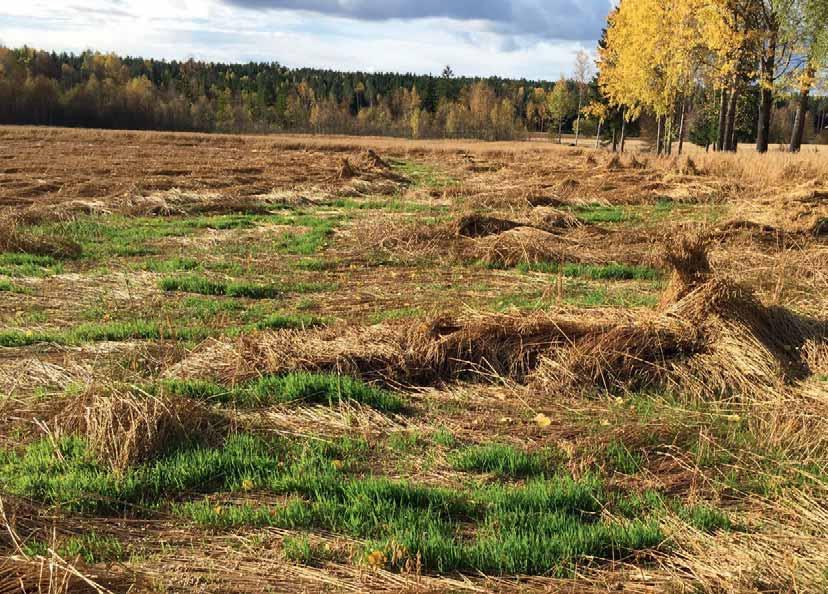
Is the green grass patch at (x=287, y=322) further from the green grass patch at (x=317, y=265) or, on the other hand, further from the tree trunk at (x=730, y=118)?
the tree trunk at (x=730, y=118)

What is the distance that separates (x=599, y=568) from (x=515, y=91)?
142 m

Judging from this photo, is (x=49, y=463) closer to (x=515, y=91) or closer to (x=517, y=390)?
(x=517, y=390)

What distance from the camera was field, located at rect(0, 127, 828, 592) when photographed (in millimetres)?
3482

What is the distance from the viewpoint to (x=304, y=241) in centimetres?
1287

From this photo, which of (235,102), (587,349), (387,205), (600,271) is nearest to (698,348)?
(587,349)

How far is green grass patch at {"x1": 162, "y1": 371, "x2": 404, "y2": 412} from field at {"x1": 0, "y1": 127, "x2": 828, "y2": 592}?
0.02 meters

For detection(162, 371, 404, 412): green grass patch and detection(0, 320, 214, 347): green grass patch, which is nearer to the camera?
detection(162, 371, 404, 412): green grass patch

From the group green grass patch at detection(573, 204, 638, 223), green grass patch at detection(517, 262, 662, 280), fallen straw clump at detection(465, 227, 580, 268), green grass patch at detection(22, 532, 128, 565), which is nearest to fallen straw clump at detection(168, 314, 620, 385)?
green grass patch at detection(22, 532, 128, 565)

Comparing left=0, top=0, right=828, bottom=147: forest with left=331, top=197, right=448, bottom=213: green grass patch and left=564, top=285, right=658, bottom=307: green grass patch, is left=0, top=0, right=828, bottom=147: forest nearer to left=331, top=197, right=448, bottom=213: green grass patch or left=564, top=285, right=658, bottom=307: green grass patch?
left=331, top=197, right=448, bottom=213: green grass patch

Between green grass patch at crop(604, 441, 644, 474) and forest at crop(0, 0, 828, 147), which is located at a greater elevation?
forest at crop(0, 0, 828, 147)

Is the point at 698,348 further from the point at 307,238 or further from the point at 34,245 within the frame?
the point at 34,245

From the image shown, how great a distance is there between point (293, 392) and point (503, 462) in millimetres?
1920

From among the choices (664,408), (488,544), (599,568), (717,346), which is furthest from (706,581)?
(717,346)

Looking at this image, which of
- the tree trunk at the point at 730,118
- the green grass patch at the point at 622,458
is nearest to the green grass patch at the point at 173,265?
the green grass patch at the point at 622,458
